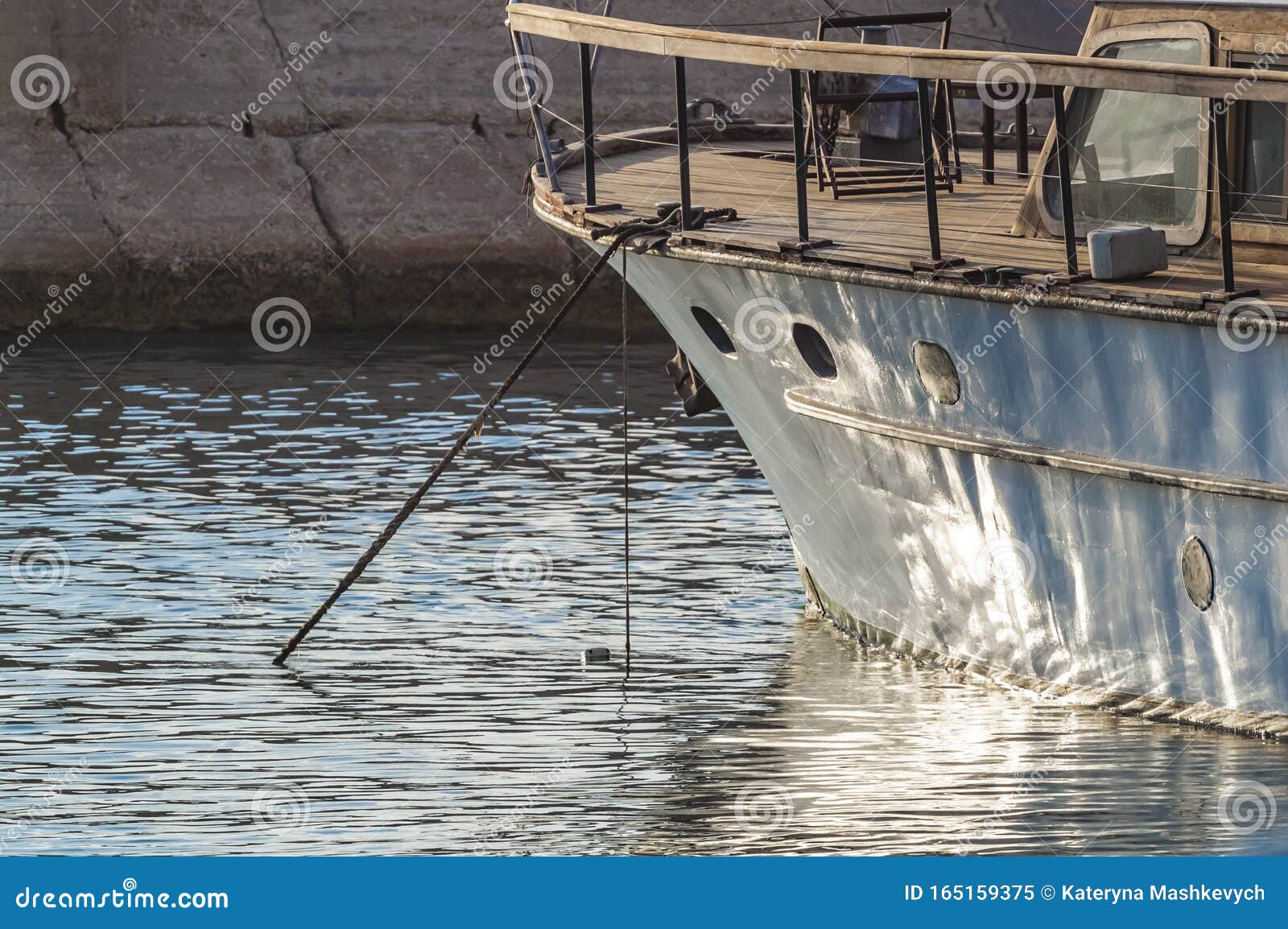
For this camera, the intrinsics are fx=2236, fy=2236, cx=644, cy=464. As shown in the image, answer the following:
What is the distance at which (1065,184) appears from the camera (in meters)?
9.57

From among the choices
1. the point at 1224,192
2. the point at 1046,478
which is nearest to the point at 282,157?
the point at 1046,478

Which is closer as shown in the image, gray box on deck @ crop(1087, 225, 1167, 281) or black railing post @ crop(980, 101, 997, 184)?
gray box on deck @ crop(1087, 225, 1167, 281)

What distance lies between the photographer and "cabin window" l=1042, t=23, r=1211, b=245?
32.9 ft

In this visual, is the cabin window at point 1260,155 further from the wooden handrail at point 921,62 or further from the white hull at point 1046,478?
the white hull at point 1046,478

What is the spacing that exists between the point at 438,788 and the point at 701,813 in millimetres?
1127

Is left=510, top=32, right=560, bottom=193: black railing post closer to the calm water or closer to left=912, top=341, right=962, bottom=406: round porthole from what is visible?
the calm water

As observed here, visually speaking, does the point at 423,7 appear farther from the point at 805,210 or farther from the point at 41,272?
the point at 805,210

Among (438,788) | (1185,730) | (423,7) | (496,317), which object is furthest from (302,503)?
(423,7)

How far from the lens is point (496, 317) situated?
81.4 ft

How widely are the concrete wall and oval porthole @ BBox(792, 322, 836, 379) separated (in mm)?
14308

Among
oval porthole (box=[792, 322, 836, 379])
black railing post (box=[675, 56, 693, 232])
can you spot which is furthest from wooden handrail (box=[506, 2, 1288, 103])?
oval porthole (box=[792, 322, 836, 379])

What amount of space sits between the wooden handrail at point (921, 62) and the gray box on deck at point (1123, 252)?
0.59 m

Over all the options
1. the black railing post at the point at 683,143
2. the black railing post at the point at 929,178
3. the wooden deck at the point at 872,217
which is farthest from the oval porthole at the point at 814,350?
the black railing post at the point at 929,178

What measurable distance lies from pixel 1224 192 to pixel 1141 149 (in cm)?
115
